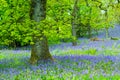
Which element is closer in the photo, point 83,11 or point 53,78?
point 53,78

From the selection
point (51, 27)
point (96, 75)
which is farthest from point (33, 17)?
point (96, 75)

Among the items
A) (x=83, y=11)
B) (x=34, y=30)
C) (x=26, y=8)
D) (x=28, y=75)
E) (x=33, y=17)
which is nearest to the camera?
(x=28, y=75)

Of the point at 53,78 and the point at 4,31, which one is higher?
the point at 4,31

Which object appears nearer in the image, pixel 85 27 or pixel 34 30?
pixel 34 30

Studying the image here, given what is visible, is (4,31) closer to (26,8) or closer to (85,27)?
(26,8)

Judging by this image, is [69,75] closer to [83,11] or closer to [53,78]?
[53,78]

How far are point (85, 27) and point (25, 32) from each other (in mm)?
43589

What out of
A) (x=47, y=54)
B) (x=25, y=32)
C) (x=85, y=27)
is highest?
(x=25, y=32)

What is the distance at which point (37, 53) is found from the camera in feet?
46.0

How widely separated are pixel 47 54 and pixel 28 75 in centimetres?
457

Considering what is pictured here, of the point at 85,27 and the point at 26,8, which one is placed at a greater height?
the point at 26,8

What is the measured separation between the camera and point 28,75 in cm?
974

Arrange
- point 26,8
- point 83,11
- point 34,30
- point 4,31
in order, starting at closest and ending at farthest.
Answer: point 34,30 < point 4,31 < point 26,8 < point 83,11

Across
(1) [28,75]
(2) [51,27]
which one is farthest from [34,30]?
(1) [28,75]
